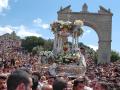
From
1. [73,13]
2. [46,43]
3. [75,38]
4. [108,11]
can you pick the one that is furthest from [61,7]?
[46,43]

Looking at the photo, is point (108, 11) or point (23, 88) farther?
point (108, 11)

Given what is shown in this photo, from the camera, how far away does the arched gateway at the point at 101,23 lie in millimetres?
65750

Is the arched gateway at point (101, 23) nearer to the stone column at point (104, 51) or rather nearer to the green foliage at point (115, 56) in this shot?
the stone column at point (104, 51)

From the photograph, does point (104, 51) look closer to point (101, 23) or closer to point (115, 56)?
point (101, 23)

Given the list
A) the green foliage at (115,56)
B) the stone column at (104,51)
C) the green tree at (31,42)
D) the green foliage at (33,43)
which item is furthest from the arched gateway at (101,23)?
the green tree at (31,42)

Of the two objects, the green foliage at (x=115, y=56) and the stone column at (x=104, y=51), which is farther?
the green foliage at (x=115, y=56)

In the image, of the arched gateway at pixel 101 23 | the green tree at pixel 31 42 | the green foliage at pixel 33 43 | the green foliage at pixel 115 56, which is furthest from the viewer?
the green tree at pixel 31 42

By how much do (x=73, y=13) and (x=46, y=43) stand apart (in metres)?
58.5

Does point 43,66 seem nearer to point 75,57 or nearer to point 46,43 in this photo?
point 75,57

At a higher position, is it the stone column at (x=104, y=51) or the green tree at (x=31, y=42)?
the green tree at (x=31, y=42)

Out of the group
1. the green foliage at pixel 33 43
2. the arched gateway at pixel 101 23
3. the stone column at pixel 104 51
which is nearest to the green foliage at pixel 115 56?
the green foliage at pixel 33 43

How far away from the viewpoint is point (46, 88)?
8.11 m

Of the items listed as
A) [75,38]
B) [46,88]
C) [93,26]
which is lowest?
[46,88]

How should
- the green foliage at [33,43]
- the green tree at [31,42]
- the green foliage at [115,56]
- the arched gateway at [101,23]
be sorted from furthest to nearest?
the green tree at [31,42], the green foliage at [33,43], the green foliage at [115,56], the arched gateway at [101,23]
